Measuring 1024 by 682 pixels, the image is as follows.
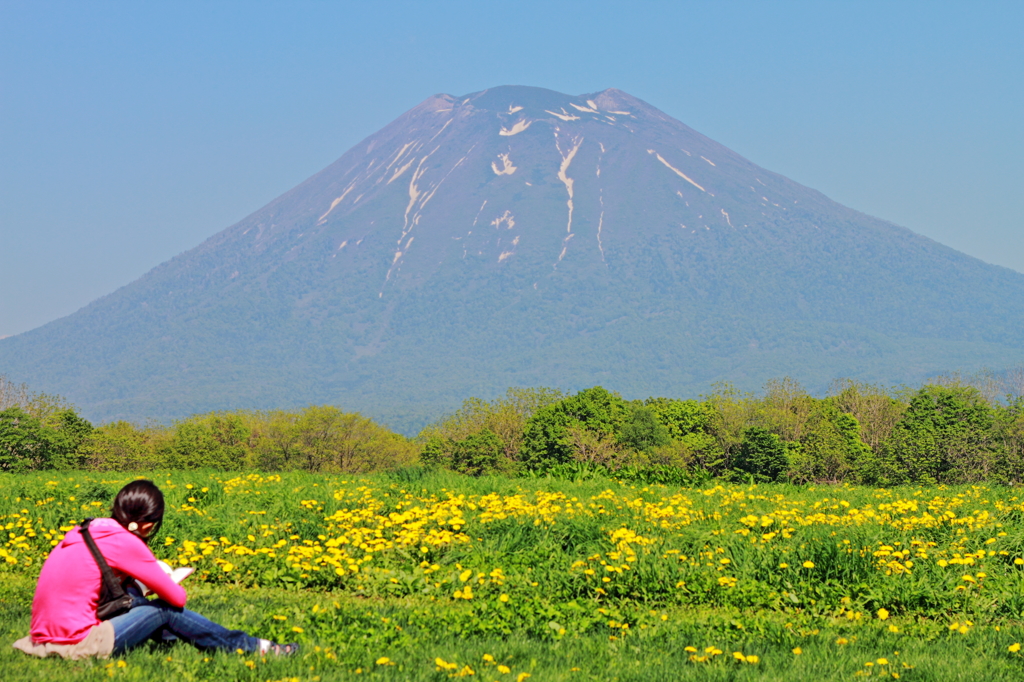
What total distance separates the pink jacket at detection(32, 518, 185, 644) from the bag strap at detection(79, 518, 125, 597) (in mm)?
31

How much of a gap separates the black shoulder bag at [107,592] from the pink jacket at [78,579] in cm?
4

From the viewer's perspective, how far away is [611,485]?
19.2m

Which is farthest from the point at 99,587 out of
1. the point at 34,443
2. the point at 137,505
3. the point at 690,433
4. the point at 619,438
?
the point at 690,433

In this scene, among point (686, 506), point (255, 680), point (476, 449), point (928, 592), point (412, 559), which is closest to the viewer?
point (255, 680)

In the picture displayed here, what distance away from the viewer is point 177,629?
26.7 ft

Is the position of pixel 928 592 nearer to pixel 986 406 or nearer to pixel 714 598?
pixel 714 598

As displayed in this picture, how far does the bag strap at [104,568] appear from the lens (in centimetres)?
777

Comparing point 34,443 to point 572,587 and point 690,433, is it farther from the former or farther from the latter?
point 572,587

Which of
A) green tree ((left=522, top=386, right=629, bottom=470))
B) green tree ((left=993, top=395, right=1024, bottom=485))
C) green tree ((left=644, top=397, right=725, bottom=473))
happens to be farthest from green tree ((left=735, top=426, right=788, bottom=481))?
green tree ((left=993, top=395, right=1024, bottom=485))

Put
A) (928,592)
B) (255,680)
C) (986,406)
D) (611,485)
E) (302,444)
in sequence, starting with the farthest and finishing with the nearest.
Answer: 1. (302,444)
2. (986,406)
3. (611,485)
4. (928,592)
5. (255,680)

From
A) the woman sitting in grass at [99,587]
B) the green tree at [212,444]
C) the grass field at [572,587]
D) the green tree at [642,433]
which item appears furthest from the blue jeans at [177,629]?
the green tree at [642,433]

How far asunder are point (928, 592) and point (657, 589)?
8.99 feet

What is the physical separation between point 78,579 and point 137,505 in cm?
74

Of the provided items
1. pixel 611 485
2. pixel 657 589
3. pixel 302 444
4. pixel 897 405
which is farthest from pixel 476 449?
pixel 657 589
